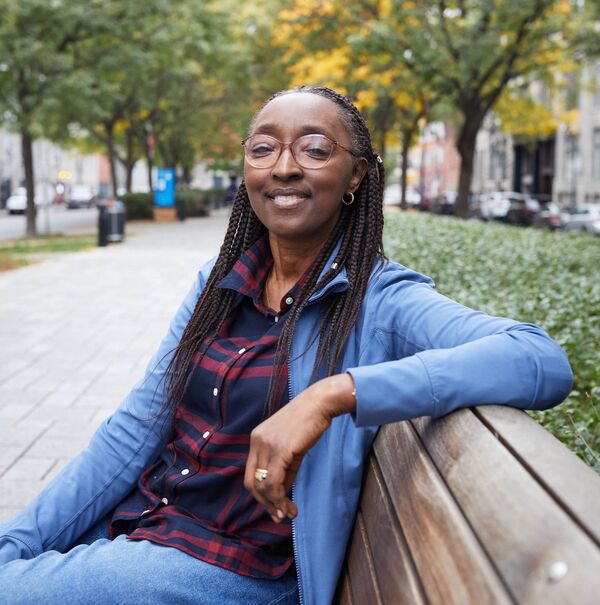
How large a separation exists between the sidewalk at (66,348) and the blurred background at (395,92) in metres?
2.65

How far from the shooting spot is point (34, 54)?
20.2 m

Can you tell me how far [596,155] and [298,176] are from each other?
4482 centimetres

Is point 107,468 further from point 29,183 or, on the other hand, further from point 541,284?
point 29,183

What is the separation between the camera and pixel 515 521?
1.13m

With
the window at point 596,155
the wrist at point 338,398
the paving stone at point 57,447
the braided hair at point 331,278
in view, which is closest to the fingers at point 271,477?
the wrist at point 338,398

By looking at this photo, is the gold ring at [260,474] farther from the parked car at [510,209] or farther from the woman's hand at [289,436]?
the parked car at [510,209]

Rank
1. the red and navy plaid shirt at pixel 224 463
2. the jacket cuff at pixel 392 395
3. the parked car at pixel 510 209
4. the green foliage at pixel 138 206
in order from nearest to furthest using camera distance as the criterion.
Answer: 1. the jacket cuff at pixel 392 395
2. the red and navy plaid shirt at pixel 224 463
3. the green foliage at pixel 138 206
4. the parked car at pixel 510 209

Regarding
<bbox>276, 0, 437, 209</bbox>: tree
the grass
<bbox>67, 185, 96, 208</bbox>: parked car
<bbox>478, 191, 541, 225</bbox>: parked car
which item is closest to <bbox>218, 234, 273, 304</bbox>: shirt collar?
the grass

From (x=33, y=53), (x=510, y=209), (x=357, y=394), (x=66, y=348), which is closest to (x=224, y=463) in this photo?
(x=357, y=394)

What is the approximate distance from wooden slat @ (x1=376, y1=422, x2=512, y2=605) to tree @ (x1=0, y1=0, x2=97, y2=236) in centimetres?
2002

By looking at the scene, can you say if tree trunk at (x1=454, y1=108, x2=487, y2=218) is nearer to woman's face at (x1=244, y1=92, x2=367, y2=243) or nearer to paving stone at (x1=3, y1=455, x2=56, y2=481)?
paving stone at (x1=3, y1=455, x2=56, y2=481)

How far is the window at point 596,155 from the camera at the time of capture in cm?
4372

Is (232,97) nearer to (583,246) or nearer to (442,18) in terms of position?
(442,18)

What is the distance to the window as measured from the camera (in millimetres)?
43719
